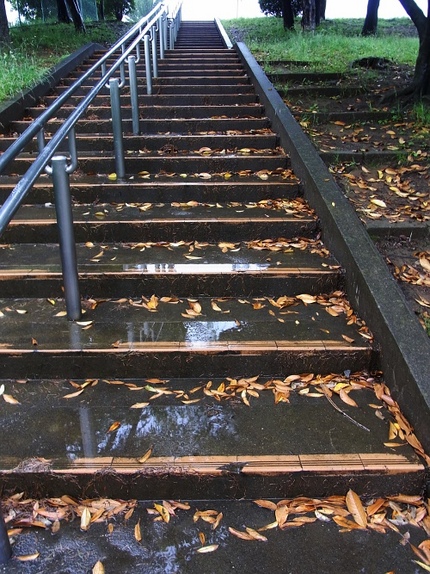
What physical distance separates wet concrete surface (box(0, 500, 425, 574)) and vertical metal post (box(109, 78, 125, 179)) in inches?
128

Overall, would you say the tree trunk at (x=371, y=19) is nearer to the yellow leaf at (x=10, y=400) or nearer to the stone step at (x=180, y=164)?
the stone step at (x=180, y=164)

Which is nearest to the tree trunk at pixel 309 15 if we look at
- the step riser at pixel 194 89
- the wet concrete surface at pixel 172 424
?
the step riser at pixel 194 89

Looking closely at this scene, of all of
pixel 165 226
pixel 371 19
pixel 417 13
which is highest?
pixel 371 19

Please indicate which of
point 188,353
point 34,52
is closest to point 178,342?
point 188,353

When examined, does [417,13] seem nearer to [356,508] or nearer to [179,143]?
[179,143]

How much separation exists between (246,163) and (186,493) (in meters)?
3.38

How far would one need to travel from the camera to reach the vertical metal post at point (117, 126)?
4.29 metres

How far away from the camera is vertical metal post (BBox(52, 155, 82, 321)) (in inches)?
100

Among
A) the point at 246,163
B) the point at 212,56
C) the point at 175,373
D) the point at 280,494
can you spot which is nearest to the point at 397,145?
the point at 246,163

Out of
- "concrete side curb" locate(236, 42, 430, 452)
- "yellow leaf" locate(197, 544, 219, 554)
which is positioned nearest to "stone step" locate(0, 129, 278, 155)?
"concrete side curb" locate(236, 42, 430, 452)

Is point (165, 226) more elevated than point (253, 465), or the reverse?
point (165, 226)

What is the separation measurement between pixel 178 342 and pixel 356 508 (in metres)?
1.16

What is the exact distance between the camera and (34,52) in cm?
920

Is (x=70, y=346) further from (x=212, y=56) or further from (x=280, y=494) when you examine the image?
(x=212, y=56)
